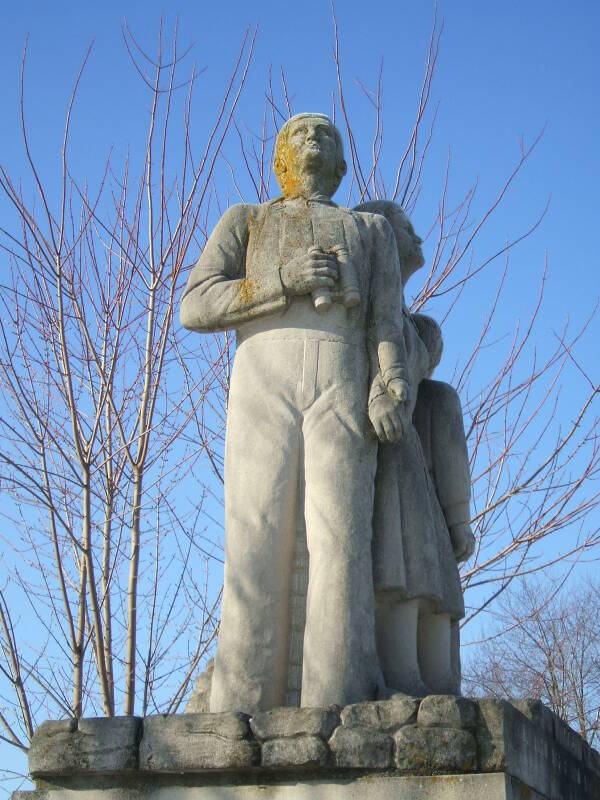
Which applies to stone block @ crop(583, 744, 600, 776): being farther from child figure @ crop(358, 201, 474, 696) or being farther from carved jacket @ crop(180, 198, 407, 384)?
carved jacket @ crop(180, 198, 407, 384)

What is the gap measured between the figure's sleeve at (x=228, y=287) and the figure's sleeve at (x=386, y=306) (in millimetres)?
499

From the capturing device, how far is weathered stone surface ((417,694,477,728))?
15.9 ft

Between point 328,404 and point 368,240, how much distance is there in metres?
1.00

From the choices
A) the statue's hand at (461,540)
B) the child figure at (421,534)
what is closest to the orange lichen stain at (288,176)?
the child figure at (421,534)

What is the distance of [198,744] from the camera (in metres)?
5.03

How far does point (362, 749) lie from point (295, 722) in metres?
0.30

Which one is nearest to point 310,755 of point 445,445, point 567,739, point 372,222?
point 567,739

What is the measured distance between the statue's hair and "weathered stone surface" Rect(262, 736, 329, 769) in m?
2.47

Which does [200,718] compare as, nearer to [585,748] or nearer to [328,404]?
[328,404]

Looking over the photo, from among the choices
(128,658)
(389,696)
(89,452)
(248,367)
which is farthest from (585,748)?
(89,452)

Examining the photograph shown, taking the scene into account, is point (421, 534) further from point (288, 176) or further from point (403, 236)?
point (288, 176)

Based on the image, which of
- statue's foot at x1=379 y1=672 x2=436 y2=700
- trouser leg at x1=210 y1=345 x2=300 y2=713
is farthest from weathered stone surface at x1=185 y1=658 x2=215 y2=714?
statue's foot at x1=379 y1=672 x2=436 y2=700

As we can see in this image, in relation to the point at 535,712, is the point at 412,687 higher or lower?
higher

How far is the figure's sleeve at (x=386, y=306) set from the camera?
5922mm
